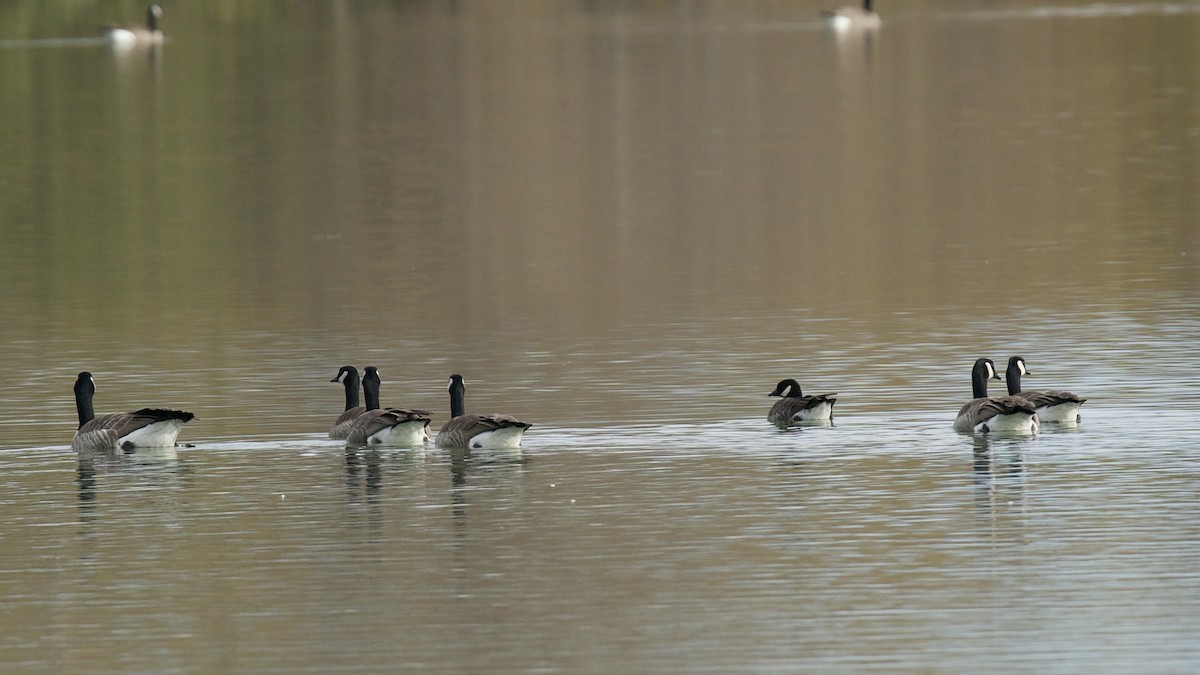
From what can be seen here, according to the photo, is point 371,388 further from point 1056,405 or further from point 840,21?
point 840,21

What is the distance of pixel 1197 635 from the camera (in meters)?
14.9

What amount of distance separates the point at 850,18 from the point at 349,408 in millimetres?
85352

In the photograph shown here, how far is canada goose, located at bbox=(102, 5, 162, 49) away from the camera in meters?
103

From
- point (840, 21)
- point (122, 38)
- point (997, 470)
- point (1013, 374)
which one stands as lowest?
point (997, 470)

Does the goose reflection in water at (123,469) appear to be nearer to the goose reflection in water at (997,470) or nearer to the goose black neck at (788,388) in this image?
the goose black neck at (788,388)

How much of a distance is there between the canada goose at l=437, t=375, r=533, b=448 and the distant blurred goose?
1.02m

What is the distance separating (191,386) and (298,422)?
353 cm

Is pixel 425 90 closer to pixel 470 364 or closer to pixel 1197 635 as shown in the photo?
pixel 470 364

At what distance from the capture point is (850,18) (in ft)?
351

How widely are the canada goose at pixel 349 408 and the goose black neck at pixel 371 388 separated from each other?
166mm

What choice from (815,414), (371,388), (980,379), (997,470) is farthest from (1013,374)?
(371,388)

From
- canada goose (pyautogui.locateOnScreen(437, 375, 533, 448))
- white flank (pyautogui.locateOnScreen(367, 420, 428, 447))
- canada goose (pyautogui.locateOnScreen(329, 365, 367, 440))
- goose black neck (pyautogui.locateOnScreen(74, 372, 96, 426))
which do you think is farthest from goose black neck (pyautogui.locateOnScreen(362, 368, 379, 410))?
goose black neck (pyautogui.locateOnScreen(74, 372, 96, 426))

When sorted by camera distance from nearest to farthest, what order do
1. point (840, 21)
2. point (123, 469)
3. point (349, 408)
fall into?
1. point (123, 469)
2. point (349, 408)
3. point (840, 21)

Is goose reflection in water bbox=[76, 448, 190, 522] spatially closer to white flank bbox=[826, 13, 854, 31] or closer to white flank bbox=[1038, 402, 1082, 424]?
white flank bbox=[1038, 402, 1082, 424]
